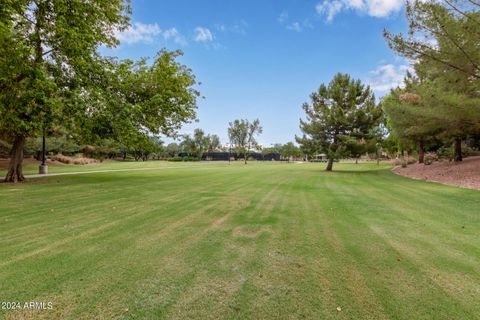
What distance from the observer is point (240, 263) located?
3.31 m

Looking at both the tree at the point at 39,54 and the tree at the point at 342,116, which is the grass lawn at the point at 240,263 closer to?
the tree at the point at 39,54

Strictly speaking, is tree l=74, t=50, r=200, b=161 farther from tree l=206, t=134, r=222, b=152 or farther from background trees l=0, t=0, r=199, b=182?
tree l=206, t=134, r=222, b=152

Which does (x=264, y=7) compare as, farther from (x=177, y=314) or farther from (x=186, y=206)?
(x=177, y=314)

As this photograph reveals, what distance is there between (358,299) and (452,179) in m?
15.5

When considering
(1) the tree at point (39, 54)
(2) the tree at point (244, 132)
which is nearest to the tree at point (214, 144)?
(2) the tree at point (244, 132)

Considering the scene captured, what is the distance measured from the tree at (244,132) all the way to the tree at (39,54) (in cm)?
4391

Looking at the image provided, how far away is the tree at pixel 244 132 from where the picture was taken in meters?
55.6

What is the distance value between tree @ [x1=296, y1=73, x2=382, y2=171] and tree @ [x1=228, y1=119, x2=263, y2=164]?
102 ft

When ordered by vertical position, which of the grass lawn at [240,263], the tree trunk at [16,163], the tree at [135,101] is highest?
the tree at [135,101]

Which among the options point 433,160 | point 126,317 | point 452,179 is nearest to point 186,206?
point 126,317

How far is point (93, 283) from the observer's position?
2.74m

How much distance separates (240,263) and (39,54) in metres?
13.6

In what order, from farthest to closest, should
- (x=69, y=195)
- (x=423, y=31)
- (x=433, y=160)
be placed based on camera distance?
1. (x=433, y=160)
2. (x=423, y=31)
3. (x=69, y=195)

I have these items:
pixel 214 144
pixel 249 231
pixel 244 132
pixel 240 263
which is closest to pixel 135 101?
pixel 249 231
